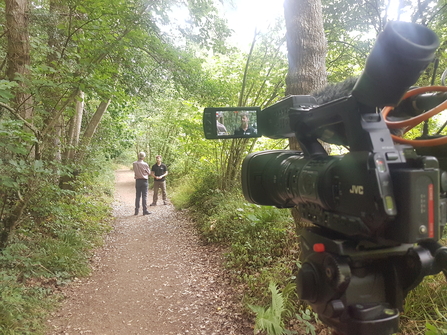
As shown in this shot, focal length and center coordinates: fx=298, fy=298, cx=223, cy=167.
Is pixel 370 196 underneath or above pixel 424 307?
above

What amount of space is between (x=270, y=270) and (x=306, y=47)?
3068 mm

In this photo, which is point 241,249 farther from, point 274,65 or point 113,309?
point 274,65

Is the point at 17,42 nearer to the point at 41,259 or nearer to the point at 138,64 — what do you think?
the point at 41,259

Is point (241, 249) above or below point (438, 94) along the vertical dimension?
below

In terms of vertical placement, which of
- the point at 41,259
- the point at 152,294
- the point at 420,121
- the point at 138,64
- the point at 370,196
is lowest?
the point at 152,294

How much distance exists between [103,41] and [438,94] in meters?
5.39

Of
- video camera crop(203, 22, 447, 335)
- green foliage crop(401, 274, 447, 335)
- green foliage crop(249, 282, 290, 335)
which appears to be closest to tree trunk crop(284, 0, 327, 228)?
green foliage crop(249, 282, 290, 335)

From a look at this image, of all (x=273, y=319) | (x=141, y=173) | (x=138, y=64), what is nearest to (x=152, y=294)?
(x=273, y=319)

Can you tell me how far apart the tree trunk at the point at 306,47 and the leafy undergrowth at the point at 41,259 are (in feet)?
10.8

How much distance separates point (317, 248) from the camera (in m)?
1.19

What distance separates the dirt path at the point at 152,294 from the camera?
361 cm

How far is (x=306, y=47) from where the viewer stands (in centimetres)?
355

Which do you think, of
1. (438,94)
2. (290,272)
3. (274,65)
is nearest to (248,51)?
(274,65)

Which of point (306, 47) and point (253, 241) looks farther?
point (253, 241)
